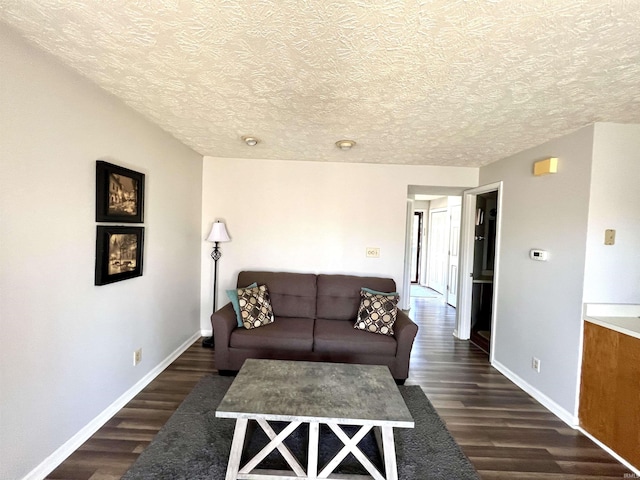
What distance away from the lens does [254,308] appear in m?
2.85

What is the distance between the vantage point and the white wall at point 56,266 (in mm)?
1384

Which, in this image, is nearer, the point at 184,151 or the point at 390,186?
the point at 184,151

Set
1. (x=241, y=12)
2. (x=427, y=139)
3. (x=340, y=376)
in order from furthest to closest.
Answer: (x=427, y=139), (x=340, y=376), (x=241, y=12)

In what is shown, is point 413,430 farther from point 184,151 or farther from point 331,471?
point 184,151

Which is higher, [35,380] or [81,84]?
[81,84]

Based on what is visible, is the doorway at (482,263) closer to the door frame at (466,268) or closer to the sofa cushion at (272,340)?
the door frame at (466,268)

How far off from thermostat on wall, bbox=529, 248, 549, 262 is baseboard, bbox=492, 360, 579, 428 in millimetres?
1159

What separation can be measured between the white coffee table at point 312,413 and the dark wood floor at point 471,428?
2.27 feet

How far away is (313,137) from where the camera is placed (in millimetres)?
2680

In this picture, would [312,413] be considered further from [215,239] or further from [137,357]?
[215,239]

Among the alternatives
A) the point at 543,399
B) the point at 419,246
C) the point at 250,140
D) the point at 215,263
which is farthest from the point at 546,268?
the point at 419,246

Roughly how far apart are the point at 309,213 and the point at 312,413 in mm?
2480

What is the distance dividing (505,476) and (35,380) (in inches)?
106

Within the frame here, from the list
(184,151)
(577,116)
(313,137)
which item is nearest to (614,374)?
(577,116)
